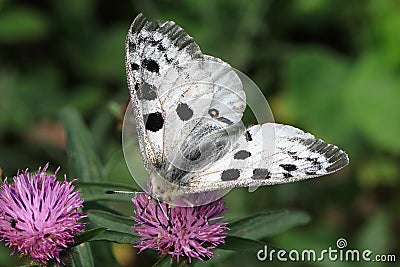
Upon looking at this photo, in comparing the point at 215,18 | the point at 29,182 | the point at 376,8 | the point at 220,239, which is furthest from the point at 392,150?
the point at 29,182

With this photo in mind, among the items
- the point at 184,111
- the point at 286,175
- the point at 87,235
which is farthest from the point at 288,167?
the point at 87,235

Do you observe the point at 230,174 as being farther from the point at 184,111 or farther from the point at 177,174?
the point at 184,111

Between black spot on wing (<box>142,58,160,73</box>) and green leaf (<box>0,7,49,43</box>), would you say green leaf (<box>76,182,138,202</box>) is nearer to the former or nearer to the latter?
black spot on wing (<box>142,58,160,73</box>)

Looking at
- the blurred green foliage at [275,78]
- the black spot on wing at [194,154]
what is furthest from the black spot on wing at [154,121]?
the blurred green foliage at [275,78]

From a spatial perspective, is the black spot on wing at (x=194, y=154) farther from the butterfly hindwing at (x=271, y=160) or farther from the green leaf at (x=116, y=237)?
the green leaf at (x=116, y=237)

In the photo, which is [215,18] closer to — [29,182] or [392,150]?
[392,150]

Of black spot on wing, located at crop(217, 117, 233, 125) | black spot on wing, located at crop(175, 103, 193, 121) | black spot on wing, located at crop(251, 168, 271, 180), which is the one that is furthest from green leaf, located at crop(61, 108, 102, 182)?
black spot on wing, located at crop(251, 168, 271, 180)
